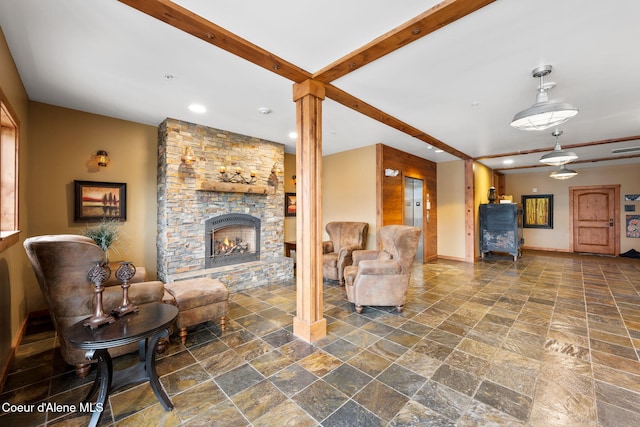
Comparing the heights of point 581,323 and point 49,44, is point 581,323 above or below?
below

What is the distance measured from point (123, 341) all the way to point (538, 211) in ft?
36.7

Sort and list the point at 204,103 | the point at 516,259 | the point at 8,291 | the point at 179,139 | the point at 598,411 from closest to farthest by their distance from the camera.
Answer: the point at 598,411 < the point at 8,291 < the point at 204,103 < the point at 179,139 < the point at 516,259

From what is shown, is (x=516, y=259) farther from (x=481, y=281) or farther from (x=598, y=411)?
(x=598, y=411)

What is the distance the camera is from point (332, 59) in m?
2.45

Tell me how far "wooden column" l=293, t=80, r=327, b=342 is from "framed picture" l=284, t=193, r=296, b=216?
11.1ft

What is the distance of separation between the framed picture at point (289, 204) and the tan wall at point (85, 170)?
261 centimetres

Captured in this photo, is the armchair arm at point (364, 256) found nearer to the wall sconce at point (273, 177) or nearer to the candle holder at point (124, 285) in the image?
the wall sconce at point (273, 177)

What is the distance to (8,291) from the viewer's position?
2.43m

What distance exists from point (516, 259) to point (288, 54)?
7715mm

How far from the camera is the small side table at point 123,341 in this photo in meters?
1.57

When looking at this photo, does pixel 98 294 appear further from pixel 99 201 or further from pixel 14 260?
pixel 99 201

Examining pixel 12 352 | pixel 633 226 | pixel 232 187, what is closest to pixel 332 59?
pixel 232 187

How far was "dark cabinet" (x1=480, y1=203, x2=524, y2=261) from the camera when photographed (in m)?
7.02

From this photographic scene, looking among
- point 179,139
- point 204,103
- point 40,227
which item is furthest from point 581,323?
point 40,227
